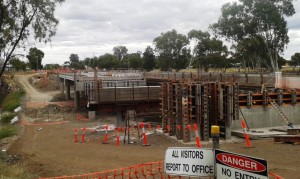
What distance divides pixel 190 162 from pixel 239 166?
3.15 ft

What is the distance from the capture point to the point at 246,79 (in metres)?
30.6

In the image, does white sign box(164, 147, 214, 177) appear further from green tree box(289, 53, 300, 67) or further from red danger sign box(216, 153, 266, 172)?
green tree box(289, 53, 300, 67)

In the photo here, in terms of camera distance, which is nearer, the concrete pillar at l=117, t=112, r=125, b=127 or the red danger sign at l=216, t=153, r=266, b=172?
the red danger sign at l=216, t=153, r=266, b=172

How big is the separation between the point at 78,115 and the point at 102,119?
4.51 metres

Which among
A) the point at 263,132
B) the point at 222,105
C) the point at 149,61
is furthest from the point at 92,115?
the point at 149,61

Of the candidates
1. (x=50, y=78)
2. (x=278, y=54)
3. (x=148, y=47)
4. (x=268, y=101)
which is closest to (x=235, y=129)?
(x=268, y=101)

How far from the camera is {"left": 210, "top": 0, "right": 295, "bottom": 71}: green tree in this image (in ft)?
149

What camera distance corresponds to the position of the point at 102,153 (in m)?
18.4

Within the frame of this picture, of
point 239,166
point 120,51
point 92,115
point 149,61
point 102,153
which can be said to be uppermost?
point 120,51

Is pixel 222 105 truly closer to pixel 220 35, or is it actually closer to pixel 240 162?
pixel 240 162

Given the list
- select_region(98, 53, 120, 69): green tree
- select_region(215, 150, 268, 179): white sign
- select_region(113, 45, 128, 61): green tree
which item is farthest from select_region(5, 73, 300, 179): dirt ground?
select_region(113, 45, 128, 61): green tree

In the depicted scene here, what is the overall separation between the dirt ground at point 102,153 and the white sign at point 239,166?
24.9 feet

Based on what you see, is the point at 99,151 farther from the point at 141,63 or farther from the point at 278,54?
the point at 141,63

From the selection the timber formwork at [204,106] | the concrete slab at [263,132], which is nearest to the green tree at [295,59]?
the concrete slab at [263,132]
